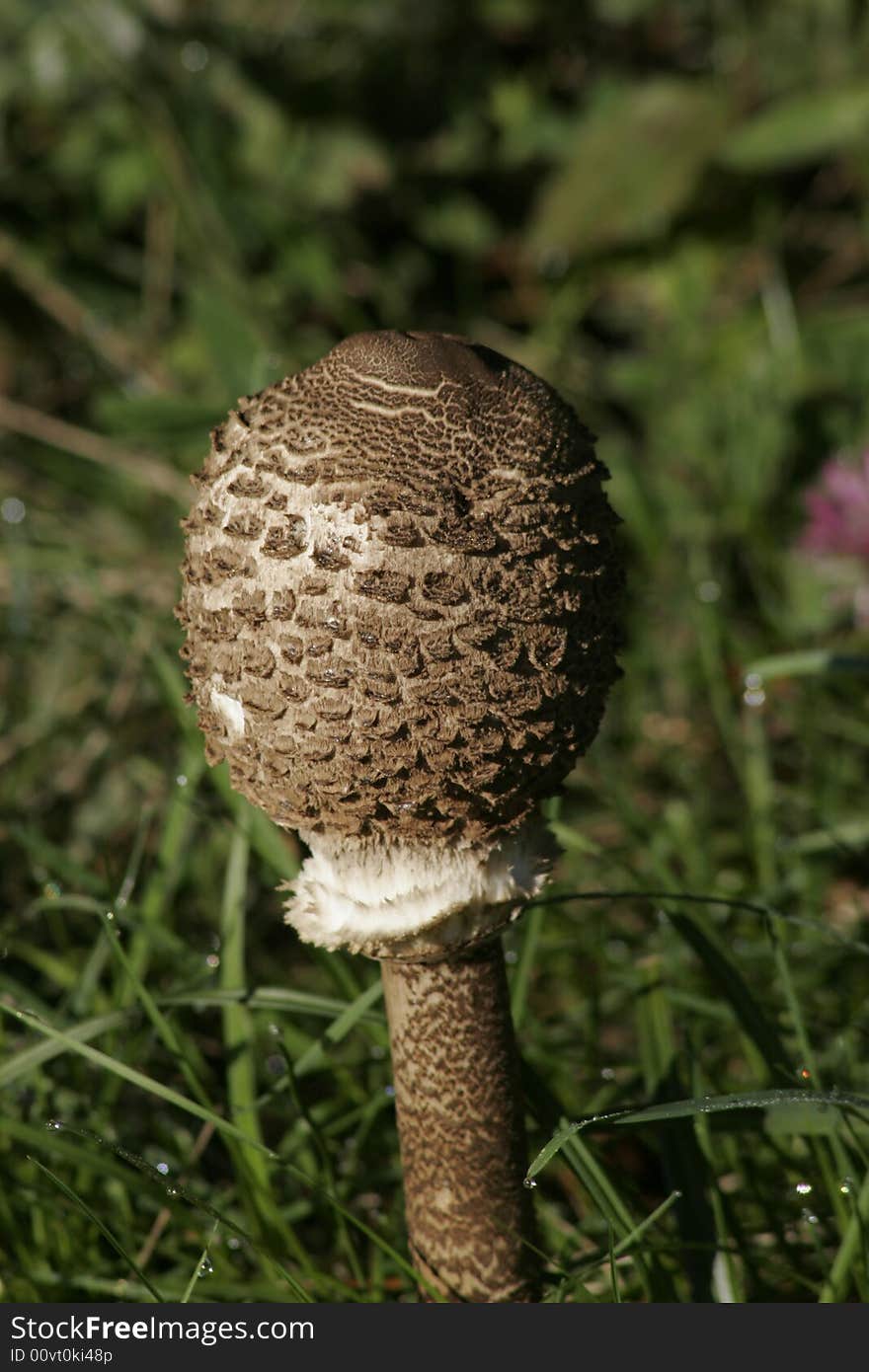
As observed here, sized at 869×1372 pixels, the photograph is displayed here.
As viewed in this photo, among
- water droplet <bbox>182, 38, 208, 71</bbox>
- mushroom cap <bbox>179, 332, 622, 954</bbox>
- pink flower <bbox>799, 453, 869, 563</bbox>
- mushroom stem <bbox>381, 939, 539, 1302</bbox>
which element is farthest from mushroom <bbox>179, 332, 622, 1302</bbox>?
water droplet <bbox>182, 38, 208, 71</bbox>

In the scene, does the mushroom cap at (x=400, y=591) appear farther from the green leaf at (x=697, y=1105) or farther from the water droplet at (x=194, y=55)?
the water droplet at (x=194, y=55)

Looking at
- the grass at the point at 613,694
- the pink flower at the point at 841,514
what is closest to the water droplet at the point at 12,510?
the grass at the point at 613,694

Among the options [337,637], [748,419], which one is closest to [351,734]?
[337,637]

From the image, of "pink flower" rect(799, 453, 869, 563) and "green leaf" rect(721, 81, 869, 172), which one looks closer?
"pink flower" rect(799, 453, 869, 563)

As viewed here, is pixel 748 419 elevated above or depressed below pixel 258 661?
above

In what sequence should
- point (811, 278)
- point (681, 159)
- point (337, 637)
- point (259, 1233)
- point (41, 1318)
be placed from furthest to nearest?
1. point (811, 278)
2. point (681, 159)
3. point (259, 1233)
4. point (41, 1318)
5. point (337, 637)

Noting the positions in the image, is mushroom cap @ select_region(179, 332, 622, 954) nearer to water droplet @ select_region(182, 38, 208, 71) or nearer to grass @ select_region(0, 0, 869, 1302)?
grass @ select_region(0, 0, 869, 1302)

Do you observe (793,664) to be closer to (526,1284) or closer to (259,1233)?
(526,1284)
